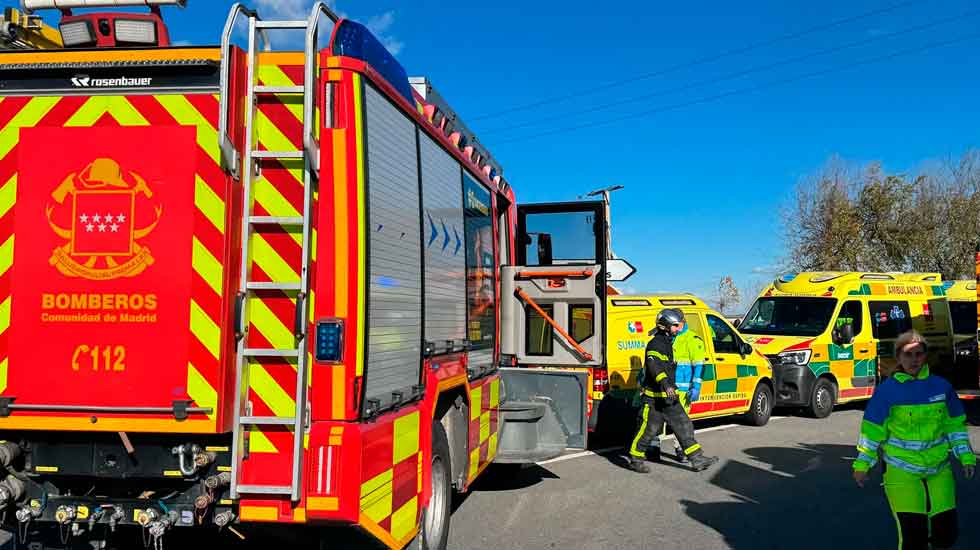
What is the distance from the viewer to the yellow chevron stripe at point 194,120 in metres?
4.00

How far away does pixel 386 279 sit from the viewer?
13.8 feet

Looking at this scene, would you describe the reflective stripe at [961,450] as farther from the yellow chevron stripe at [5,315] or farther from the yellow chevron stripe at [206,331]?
the yellow chevron stripe at [5,315]

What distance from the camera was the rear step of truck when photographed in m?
3.75

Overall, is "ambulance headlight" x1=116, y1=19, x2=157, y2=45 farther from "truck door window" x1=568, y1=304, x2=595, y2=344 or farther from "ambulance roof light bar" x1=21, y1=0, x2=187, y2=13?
"truck door window" x1=568, y1=304, x2=595, y2=344

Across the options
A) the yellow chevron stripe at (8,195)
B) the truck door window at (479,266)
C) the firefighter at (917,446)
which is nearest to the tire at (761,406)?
the truck door window at (479,266)

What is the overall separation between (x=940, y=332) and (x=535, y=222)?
11.1m

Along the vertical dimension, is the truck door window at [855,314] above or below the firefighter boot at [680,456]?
above

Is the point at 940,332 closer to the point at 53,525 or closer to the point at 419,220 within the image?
the point at 419,220

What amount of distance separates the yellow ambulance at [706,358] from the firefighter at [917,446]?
5633mm

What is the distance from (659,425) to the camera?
9328 mm

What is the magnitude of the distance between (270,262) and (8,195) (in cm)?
141

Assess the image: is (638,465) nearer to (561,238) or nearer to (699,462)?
(699,462)

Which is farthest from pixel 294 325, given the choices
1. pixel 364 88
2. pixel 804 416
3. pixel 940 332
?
pixel 940 332

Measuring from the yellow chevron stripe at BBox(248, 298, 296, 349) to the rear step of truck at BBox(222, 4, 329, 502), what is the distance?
0.12 feet
